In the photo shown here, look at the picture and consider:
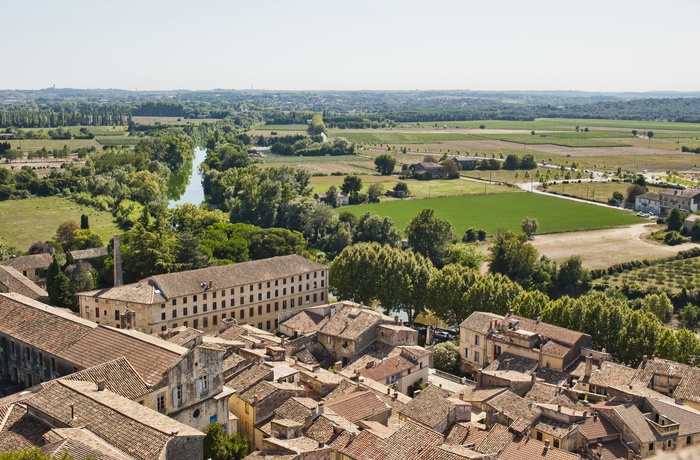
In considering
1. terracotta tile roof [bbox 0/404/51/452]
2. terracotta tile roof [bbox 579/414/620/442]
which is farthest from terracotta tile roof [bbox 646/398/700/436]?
terracotta tile roof [bbox 0/404/51/452]

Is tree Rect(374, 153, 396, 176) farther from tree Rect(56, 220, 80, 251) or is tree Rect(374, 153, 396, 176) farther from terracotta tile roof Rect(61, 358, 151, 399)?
terracotta tile roof Rect(61, 358, 151, 399)

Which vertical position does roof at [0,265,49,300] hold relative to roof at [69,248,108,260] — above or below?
above

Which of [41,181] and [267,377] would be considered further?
[41,181]

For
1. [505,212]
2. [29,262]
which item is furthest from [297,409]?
[505,212]

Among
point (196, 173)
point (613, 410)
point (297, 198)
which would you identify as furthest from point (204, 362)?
point (196, 173)

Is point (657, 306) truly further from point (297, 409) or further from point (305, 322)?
point (297, 409)

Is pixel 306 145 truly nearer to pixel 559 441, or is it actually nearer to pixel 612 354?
pixel 612 354
